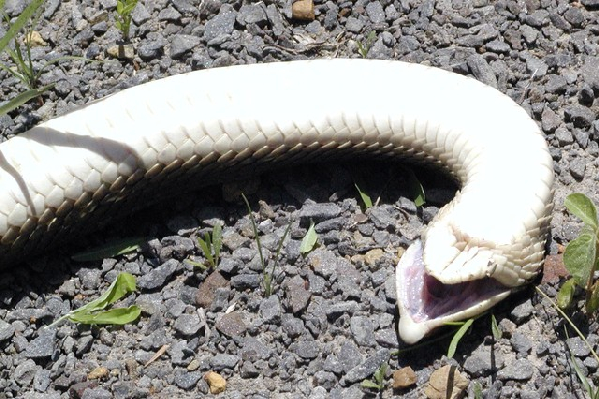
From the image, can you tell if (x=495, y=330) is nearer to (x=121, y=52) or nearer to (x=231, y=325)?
(x=231, y=325)

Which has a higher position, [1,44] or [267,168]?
[1,44]

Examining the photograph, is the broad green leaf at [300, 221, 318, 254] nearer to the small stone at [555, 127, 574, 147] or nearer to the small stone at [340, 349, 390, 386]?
the small stone at [340, 349, 390, 386]

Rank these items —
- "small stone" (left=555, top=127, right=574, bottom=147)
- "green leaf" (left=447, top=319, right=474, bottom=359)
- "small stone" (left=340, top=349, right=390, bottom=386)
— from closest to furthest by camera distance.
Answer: "green leaf" (left=447, top=319, right=474, bottom=359) < "small stone" (left=340, top=349, right=390, bottom=386) < "small stone" (left=555, top=127, right=574, bottom=147)

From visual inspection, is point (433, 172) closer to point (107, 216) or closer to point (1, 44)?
point (107, 216)

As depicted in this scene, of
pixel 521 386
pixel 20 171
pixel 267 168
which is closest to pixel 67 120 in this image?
pixel 20 171

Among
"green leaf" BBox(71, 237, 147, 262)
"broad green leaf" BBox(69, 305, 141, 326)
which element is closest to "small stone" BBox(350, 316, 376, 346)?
"broad green leaf" BBox(69, 305, 141, 326)

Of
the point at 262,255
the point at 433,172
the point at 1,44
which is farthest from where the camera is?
the point at 433,172
